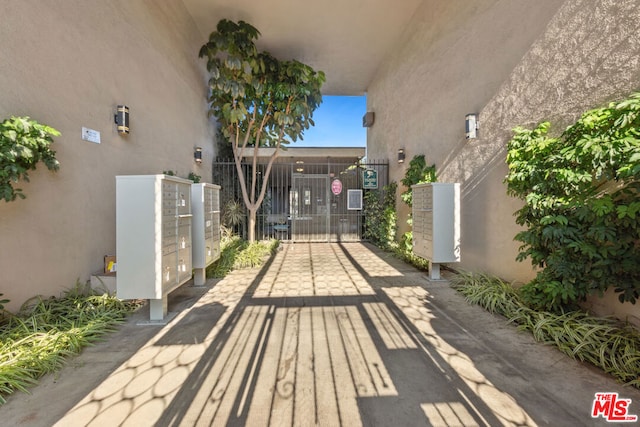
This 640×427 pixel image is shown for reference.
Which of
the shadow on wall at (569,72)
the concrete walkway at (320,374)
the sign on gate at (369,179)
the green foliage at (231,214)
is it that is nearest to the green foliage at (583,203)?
the shadow on wall at (569,72)

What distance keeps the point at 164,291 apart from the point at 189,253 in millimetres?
648

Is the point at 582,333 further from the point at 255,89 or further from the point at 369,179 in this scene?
the point at 255,89

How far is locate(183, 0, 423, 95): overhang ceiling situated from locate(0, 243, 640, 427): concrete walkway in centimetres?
562

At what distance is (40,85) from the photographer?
99.4 inches

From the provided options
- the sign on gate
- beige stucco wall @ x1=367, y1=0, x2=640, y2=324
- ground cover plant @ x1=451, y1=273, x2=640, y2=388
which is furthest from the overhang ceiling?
ground cover plant @ x1=451, y1=273, x2=640, y2=388

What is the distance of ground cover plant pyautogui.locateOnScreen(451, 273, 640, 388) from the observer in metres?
1.79

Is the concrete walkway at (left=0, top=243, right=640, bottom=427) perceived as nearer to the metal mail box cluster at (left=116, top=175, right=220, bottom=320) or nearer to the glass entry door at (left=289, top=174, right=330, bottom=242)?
the metal mail box cluster at (left=116, top=175, right=220, bottom=320)

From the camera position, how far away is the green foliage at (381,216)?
262 inches

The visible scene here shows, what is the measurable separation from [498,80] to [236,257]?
4.77 meters

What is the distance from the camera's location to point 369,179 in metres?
7.56

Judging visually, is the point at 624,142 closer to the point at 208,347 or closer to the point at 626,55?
the point at 626,55

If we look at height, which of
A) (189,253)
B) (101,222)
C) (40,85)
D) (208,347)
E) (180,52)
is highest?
(180,52)

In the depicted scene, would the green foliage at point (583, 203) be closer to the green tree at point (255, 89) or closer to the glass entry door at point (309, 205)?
the green tree at point (255, 89)

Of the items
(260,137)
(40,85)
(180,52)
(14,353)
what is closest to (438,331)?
(14,353)
